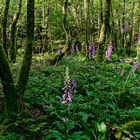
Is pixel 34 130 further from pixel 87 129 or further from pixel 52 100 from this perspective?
pixel 52 100

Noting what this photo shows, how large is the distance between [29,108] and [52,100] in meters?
0.53

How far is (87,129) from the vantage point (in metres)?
5.77

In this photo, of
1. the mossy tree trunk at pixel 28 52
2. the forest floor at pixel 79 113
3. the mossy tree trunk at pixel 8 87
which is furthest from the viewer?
the mossy tree trunk at pixel 28 52

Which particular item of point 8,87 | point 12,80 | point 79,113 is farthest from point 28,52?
point 79,113

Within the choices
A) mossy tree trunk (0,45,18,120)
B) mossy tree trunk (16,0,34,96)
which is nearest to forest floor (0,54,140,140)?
mossy tree trunk (0,45,18,120)

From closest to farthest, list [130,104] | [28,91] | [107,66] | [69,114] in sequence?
[69,114], [130,104], [28,91], [107,66]

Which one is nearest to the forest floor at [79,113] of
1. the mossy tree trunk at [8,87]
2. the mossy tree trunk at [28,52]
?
the mossy tree trunk at [8,87]

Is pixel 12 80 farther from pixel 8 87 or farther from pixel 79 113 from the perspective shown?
pixel 79 113

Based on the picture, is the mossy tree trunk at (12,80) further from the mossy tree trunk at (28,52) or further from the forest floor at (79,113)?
the forest floor at (79,113)

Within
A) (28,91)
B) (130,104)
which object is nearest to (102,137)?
(130,104)

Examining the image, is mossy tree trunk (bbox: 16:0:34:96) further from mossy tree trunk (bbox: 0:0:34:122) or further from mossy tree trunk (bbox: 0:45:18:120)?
mossy tree trunk (bbox: 0:45:18:120)

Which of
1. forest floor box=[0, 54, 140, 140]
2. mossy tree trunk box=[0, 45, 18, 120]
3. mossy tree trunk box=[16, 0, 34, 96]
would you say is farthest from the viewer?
mossy tree trunk box=[16, 0, 34, 96]

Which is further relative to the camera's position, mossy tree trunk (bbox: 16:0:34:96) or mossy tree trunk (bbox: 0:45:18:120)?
mossy tree trunk (bbox: 16:0:34:96)

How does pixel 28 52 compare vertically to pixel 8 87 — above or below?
above
